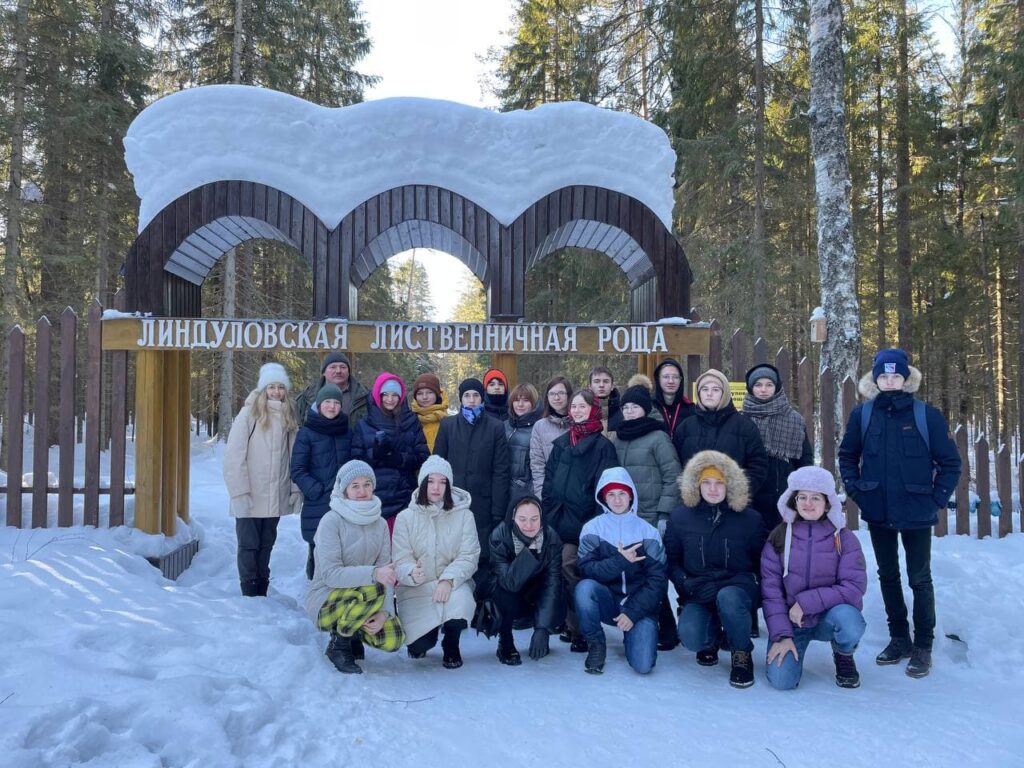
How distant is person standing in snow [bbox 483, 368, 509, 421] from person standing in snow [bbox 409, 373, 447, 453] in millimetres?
449

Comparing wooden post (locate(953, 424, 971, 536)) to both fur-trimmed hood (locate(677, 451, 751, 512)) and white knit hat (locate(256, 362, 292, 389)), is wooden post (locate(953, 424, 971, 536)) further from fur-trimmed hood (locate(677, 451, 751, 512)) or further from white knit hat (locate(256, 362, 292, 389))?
white knit hat (locate(256, 362, 292, 389))

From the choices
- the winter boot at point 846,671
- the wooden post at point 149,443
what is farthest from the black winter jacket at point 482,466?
the wooden post at point 149,443

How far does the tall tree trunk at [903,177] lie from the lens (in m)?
16.6

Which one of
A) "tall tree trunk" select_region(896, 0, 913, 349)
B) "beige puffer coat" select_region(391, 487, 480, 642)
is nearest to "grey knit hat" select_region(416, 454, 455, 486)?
"beige puffer coat" select_region(391, 487, 480, 642)

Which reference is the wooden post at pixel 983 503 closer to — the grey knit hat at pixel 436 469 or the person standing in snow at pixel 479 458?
the person standing in snow at pixel 479 458

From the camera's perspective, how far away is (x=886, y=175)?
18.2m

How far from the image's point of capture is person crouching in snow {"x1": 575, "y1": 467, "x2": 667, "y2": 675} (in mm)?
3947

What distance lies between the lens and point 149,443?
618 cm

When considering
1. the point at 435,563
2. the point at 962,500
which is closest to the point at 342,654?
the point at 435,563

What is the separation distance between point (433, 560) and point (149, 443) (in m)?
3.53

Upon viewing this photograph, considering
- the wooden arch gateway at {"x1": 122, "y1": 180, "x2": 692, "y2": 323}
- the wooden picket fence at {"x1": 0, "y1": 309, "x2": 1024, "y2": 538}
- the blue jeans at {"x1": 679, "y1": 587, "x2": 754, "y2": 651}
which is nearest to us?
the blue jeans at {"x1": 679, "y1": 587, "x2": 754, "y2": 651}

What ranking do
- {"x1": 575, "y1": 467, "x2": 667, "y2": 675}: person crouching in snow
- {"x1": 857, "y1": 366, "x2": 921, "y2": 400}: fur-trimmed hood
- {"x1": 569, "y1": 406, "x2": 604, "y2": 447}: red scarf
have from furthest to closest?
{"x1": 569, "y1": 406, "x2": 604, "y2": 447}: red scarf → {"x1": 857, "y1": 366, "x2": 921, "y2": 400}: fur-trimmed hood → {"x1": 575, "y1": 467, "x2": 667, "y2": 675}: person crouching in snow

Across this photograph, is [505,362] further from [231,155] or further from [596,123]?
[231,155]

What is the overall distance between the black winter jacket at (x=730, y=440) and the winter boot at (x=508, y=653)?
5.45ft
